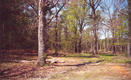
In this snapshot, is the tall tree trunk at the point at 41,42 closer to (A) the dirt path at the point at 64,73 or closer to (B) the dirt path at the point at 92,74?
(A) the dirt path at the point at 64,73

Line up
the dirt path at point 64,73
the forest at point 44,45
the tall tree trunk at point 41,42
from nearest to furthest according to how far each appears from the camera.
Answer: the dirt path at point 64,73
the forest at point 44,45
the tall tree trunk at point 41,42

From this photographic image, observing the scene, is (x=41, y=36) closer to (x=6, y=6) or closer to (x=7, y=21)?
(x=6, y=6)

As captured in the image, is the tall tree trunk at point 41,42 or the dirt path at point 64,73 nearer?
the dirt path at point 64,73

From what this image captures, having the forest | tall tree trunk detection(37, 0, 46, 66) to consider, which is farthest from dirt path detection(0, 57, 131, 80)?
tall tree trunk detection(37, 0, 46, 66)

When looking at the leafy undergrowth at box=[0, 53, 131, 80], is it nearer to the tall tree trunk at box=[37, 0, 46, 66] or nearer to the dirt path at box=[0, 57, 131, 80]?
the dirt path at box=[0, 57, 131, 80]

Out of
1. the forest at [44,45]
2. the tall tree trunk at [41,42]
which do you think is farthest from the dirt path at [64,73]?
the tall tree trunk at [41,42]

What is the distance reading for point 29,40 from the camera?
1284cm

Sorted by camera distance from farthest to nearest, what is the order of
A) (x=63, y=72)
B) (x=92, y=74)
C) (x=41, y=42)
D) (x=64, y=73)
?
(x=41, y=42), (x=63, y=72), (x=64, y=73), (x=92, y=74)

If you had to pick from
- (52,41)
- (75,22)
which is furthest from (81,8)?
(52,41)

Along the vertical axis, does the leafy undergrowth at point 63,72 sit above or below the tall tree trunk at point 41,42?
below

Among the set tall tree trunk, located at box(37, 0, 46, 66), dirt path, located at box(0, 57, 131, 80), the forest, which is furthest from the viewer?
tall tree trunk, located at box(37, 0, 46, 66)

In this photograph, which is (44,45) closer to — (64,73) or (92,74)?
(64,73)

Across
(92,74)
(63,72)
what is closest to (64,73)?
(63,72)

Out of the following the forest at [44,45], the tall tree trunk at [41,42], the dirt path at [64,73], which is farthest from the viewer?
the tall tree trunk at [41,42]
